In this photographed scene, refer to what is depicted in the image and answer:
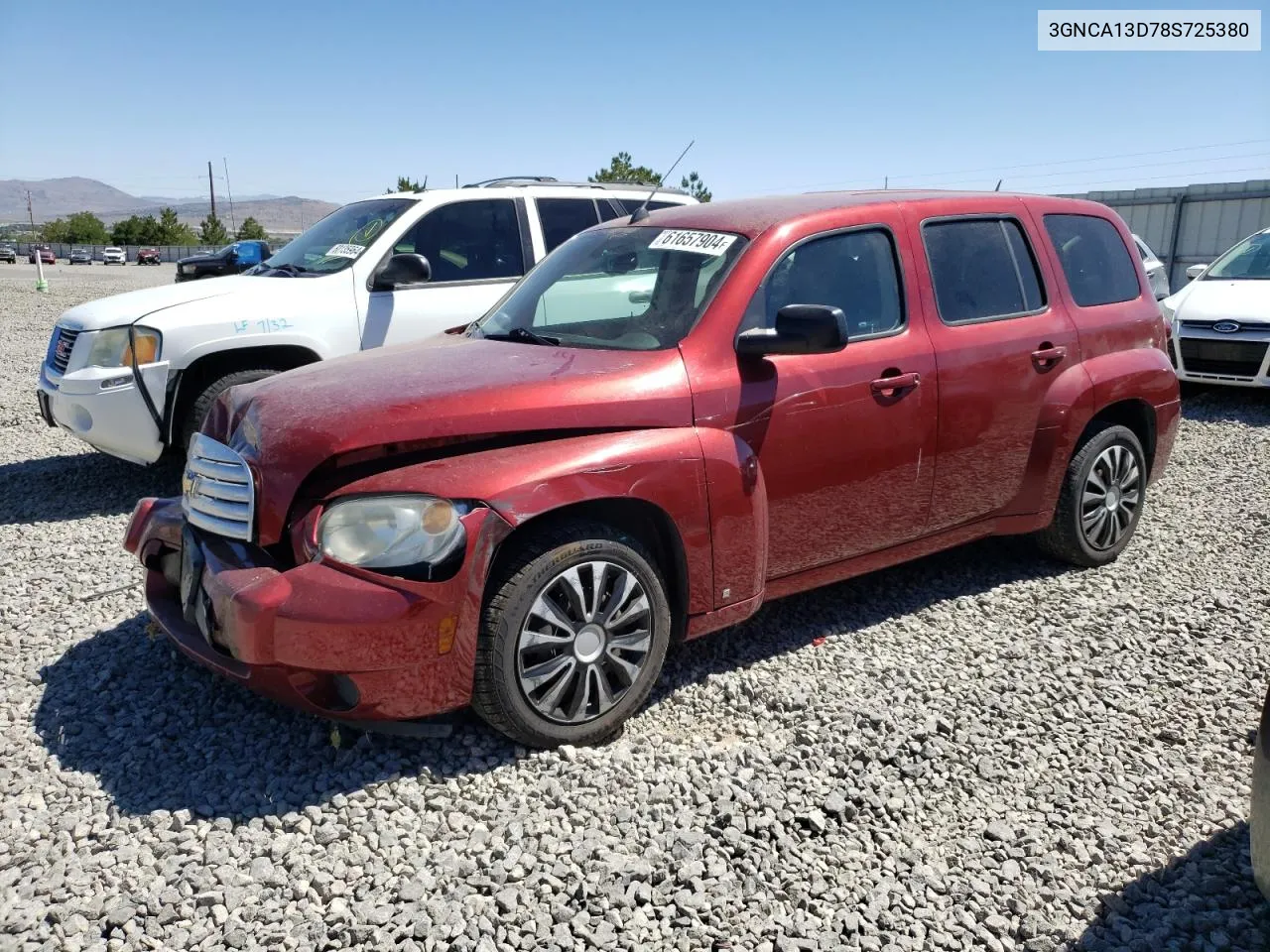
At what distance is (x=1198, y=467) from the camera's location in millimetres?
7520

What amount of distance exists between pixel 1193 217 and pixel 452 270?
1910cm

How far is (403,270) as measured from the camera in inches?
259

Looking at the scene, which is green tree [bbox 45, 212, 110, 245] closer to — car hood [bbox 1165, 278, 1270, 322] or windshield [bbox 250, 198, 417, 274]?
windshield [bbox 250, 198, 417, 274]

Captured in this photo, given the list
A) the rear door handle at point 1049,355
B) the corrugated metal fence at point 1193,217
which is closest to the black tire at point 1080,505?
the rear door handle at point 1049,355

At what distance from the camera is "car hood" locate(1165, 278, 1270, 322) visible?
9398 mm

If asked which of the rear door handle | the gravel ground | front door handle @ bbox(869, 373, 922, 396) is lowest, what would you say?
the gravel ground

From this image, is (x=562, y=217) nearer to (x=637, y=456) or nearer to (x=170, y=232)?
(x=637, y=456)

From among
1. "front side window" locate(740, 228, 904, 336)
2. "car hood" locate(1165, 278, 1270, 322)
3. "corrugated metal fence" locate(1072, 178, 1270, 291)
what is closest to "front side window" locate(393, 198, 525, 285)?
"front side window" locate(740, 228, 904, 336)

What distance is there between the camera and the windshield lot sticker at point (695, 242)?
4.04 metres

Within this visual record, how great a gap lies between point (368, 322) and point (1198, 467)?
6183 mm

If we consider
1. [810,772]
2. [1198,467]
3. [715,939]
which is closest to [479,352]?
[810,772]

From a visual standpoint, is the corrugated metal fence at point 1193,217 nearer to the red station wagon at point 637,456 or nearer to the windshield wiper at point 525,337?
Result: the red station wagon at point 637,456

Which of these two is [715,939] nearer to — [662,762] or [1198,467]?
[662,762]

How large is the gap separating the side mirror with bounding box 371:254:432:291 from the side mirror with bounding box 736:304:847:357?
11.5 feet
